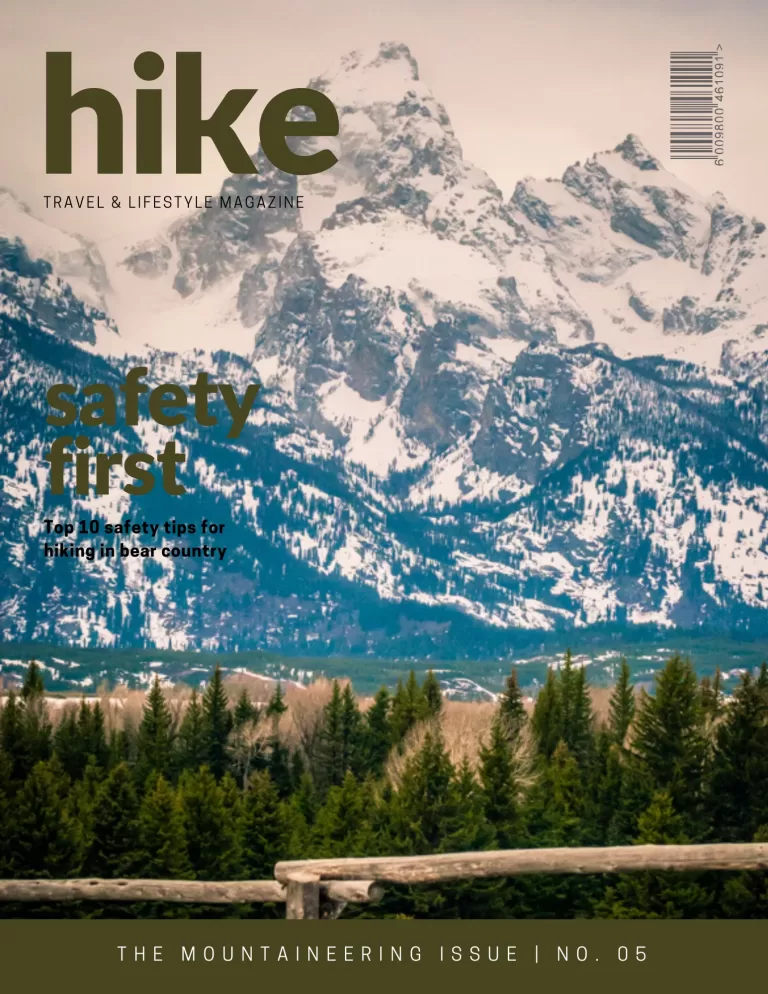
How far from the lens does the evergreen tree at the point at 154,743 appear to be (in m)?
114

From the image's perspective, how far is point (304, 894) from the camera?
23938mm

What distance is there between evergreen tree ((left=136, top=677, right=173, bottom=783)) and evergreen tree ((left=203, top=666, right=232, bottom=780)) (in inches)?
114

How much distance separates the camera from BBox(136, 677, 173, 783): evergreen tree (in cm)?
11394

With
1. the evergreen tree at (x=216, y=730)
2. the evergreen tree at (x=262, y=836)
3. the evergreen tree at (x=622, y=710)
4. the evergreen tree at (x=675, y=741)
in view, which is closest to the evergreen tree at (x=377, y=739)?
the evergreen tree at (x=216, y=730)

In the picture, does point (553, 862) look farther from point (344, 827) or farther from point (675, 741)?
point (675, 741)

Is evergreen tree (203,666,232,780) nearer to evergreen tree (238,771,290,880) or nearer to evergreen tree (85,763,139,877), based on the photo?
evergreen tree (238,771,290,880)

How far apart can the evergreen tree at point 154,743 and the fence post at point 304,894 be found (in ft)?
269

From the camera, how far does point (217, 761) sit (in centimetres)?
13175

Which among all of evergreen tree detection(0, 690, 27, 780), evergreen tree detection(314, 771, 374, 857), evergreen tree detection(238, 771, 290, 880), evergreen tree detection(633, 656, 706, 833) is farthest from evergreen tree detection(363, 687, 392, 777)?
evergreen tree detection(238, 771, 290, 880)

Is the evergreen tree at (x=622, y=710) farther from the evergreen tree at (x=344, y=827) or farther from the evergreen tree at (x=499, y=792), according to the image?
the evergreen tree at (x=499, y=792)

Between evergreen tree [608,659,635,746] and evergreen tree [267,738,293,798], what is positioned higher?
evergreen tree [608,659,635,746]

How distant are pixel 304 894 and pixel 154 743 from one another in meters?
95.7
